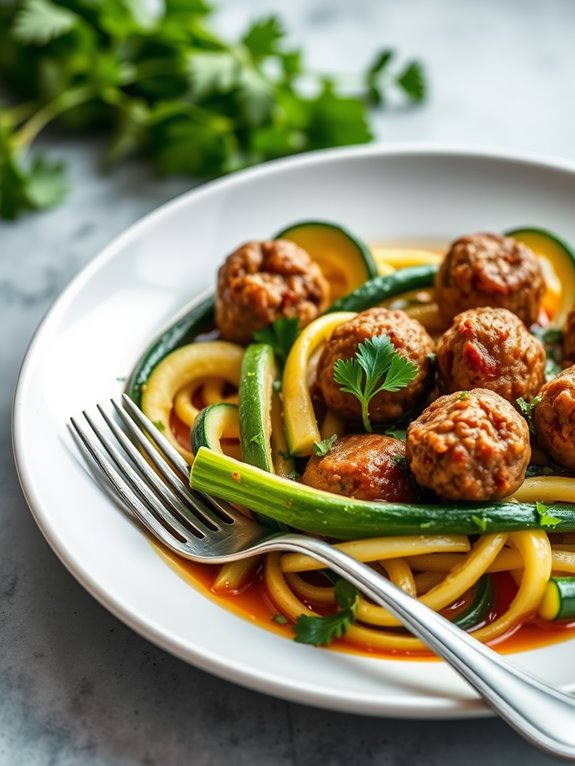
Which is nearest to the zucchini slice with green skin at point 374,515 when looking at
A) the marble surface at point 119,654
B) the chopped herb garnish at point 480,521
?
the chopped herb garnish at point 480,521

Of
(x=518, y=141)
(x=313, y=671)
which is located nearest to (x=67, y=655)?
(x=313, y=671)

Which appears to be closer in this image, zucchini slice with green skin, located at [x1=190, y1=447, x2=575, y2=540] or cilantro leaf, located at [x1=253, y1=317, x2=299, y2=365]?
zucchini slice with green skin, located at [x1=190, y1=447, x2=575, y2=540]

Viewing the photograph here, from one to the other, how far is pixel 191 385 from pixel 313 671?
214 cm

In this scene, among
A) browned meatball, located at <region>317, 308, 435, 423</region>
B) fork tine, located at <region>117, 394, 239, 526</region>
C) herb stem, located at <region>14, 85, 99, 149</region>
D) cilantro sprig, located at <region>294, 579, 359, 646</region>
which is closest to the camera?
cilantro sprig, located at <region>294, 579, 359, 646</region>

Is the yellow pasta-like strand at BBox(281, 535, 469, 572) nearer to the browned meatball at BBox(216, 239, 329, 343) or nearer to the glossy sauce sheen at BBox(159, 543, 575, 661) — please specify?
the glossy sauce sheen at BBox(159, 543, 575, 661)

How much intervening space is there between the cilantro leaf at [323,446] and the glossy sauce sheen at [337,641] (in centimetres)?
67

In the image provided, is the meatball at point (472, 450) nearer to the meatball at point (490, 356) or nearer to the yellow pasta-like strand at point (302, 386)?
the meatball at point (490, 356)

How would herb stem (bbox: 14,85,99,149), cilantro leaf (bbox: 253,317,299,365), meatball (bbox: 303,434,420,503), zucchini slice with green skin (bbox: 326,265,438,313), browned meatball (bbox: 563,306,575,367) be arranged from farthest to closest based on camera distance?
herb stem (bbox: 14,85,99,149) < zucchini slice with green skin (bbox: 326,265,438,313) < cilantro leaf (bbox: 253,317,299,365) < browned meatball (bbox: 563,306,575,367) < meatball (bbox: 303,434,420,503)

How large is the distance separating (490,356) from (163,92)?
429 centimetres

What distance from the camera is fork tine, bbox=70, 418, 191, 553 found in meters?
4.63

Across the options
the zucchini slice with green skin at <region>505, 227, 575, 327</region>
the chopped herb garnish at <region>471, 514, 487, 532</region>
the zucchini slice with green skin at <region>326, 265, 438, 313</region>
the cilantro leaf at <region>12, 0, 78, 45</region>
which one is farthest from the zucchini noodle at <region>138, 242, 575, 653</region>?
the cilantro leaf at <region>12, 0, 78, 45</region>

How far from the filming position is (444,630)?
3893mm

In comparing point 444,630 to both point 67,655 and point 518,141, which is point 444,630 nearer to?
point 67,655

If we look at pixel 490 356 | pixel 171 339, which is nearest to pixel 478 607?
pixel 490 356
